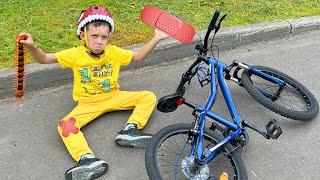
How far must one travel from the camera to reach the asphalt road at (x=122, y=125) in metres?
3.55

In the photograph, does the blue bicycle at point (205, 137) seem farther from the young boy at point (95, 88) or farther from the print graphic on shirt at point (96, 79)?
the print graphic on shirt at point (96, 79)

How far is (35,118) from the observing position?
4.03 m

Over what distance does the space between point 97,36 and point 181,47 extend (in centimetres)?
149

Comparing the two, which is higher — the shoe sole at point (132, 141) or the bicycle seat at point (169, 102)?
the bicycle seat at point (169, 102)

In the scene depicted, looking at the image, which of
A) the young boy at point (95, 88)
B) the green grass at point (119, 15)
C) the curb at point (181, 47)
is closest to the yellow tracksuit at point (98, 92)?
the young boy at point (95, 88)

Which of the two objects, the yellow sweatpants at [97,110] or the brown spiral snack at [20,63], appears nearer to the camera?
the brown spiral snack at [20,63]

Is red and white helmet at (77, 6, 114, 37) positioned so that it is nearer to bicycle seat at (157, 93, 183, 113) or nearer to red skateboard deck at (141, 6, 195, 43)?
red skateboard deck at (141, 6, 195, 43)

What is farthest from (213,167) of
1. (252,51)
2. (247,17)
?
(247,17)

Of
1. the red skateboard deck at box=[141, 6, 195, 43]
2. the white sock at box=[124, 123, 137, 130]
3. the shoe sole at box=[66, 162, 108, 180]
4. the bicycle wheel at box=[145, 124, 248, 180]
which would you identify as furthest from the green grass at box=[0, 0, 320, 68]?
the bicycle wheel at box=[145, 124, 248, 180]

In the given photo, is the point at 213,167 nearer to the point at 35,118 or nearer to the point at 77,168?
the point at 77,168

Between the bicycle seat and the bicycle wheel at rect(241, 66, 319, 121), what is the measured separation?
1.01 metres

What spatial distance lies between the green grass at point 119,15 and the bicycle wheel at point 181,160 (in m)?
1.65

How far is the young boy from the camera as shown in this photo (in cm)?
356

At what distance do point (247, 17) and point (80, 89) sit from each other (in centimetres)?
256
